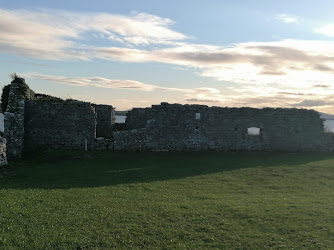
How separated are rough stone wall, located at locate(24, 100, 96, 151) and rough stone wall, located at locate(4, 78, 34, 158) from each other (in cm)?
100

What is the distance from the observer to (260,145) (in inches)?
1133

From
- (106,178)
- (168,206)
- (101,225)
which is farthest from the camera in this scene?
(106,178)

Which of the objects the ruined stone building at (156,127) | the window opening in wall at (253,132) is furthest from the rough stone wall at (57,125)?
the window opening in wall at (253,132)

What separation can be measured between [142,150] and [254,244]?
17765 mm

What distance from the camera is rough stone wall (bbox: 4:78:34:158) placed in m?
23.1

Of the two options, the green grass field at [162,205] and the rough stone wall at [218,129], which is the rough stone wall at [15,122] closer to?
the green grass field at [162,205]

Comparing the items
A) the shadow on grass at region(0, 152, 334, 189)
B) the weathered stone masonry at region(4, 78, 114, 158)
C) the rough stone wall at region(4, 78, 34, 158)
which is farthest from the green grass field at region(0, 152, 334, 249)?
Answer: the weathered stone masonry at region(4, 78, 114, 158)

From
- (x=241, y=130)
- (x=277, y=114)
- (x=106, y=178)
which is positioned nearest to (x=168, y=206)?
(x=106, y=178)

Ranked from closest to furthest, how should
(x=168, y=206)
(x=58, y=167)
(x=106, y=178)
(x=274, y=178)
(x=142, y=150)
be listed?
(x=168, y=206) < (x=106, y=178) < (x=274, y=178) < (x=58, y=167) < (x=142, y=150)

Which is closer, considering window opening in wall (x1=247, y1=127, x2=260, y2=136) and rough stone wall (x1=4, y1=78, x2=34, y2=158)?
rough stone wall (x1=4, y1=78, x2=34, y2=158)

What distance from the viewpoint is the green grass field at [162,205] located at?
946 cm

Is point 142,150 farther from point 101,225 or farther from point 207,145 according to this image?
point 101,225

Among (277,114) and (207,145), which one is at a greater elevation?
(277,114)

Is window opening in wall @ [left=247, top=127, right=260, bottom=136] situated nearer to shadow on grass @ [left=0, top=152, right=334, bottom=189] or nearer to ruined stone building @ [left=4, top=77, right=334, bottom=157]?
ruined stone building @ [left=4, top=77, right=334, bottom=157]
